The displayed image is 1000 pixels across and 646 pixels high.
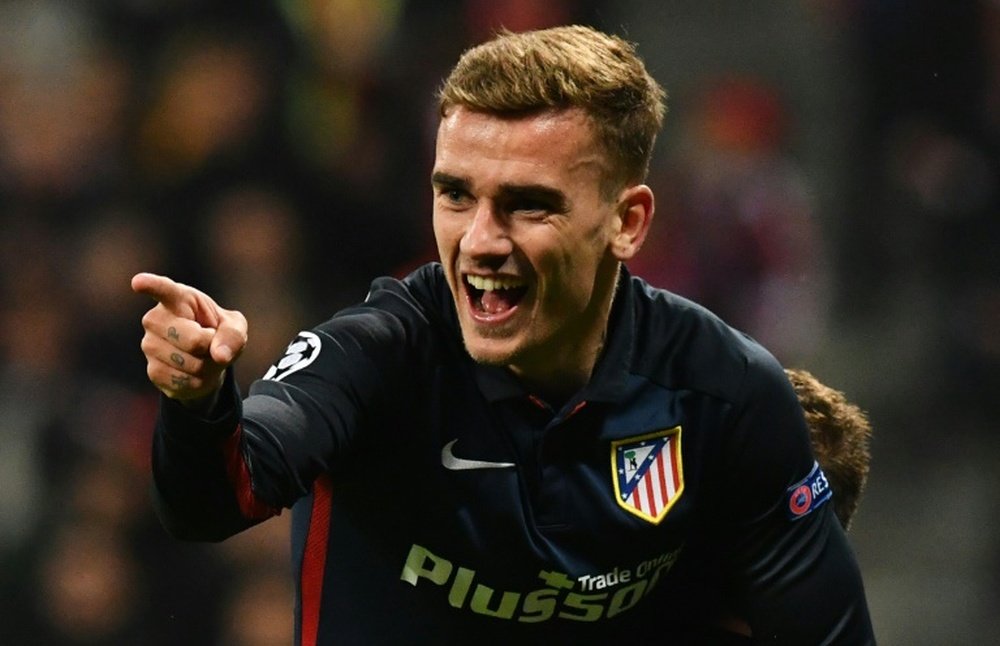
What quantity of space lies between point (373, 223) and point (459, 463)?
8.76 feet

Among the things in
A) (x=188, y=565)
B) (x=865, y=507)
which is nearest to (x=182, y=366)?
(x=188, y=565)

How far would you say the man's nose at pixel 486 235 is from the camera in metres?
2.45

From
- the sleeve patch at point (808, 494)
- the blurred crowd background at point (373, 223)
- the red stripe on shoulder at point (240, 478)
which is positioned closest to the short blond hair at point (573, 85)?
the sleeve patch at point (808, 494)

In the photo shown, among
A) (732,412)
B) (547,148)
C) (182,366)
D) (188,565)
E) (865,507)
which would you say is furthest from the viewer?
(865,507)

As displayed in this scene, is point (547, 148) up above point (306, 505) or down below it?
above

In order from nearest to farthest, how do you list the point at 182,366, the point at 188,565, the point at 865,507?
the point at 182,366 → the point at 188,565 → the point at 865,507

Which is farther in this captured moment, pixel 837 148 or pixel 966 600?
pixel 837 148

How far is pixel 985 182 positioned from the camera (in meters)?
5.71

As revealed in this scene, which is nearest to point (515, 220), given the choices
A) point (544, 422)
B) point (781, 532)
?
point (544, 422)

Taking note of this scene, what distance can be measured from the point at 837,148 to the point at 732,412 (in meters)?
3.37

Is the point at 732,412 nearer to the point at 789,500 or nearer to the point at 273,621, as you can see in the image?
the point at 789,500

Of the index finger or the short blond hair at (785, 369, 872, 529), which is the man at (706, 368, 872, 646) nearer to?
→ the short blond hair at (785, 369, 872, 529)

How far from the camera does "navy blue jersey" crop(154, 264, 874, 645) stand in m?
2.59

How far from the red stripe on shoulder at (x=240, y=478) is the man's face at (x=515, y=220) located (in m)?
0.49
